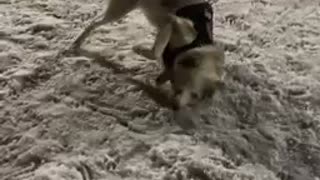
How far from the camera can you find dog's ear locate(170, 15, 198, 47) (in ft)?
5.34

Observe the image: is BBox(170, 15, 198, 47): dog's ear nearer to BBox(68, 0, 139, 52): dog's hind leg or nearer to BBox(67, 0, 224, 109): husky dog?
BBox(67, 0, 224, 109): husky dog

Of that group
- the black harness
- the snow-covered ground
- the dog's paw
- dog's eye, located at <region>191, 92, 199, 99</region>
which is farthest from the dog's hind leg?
dog's eye, located at <region>191, 92, 199, 99</region>

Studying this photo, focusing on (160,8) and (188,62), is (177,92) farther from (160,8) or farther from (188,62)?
(160,8)

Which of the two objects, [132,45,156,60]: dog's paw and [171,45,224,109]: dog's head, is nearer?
[171,45,224,109]: dog's head

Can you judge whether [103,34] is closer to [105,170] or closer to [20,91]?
[20,91]

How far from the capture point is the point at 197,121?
1702 mm

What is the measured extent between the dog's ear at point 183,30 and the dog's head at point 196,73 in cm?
4

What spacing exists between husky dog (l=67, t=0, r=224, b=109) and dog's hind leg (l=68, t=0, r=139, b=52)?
0.48 feet

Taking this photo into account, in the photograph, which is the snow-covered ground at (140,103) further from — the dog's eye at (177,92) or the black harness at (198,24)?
the black harness at (198,24)

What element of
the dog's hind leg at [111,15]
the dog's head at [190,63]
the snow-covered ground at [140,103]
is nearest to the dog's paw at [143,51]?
the snow-covered ground at [140,103]

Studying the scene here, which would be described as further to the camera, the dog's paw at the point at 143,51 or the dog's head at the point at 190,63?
the dog's paw at the point at 143,51

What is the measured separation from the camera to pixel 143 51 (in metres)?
1.96

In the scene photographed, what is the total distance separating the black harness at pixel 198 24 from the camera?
5.41ft

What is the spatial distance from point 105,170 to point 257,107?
0.54 metres
